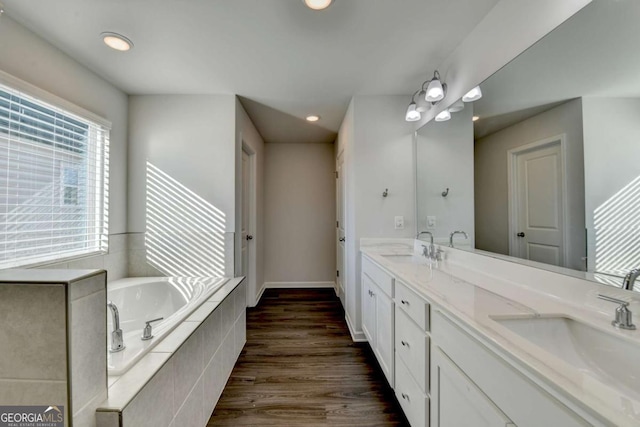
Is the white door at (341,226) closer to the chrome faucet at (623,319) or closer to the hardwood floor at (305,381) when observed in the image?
the hardwood floor at (305,381)

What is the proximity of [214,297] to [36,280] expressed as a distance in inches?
50.2

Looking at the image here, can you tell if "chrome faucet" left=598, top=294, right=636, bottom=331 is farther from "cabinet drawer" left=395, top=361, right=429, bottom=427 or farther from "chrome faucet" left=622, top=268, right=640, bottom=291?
"cabinet drawer" left=395, top=361, right=429, bottom=427

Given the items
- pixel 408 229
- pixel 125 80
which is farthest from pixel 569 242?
pixel 125 80

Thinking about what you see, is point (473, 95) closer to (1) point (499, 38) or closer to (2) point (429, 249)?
(1) point (499, 38)

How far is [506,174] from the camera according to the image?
1.39 meters

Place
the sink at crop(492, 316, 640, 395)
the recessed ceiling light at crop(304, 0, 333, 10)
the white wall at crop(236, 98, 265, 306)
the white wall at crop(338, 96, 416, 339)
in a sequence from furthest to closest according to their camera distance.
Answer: the white wall at crop(236, 98, 265, 306)
the white wall at crop(338, 96, 416, 339)
the recessed ceiling light at crop(304, 0, 333, 10)
the sink at crop(492, 316, 640, 395)

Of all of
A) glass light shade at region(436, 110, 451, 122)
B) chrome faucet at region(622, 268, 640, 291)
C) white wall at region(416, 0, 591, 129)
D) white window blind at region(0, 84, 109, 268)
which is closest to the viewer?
Result: chrome faucet at region(622, 268, 640, 291)

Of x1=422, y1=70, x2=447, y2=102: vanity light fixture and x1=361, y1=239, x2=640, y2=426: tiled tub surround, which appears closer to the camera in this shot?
x1=361, y1=239, x2=640, y2=426: tiled tub surround

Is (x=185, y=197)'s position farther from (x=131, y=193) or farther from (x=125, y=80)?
(x=125, y=80)

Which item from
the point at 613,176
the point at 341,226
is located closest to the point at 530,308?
the point at 613,176

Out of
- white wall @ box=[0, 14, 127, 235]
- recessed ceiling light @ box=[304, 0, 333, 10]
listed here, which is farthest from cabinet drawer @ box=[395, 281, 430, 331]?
white wall @ box=[0, 14, 127, 235]

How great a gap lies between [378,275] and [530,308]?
3.30ft

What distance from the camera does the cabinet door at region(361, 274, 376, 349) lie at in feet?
6.72

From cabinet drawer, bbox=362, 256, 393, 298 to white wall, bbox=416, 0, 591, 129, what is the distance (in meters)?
1.36
